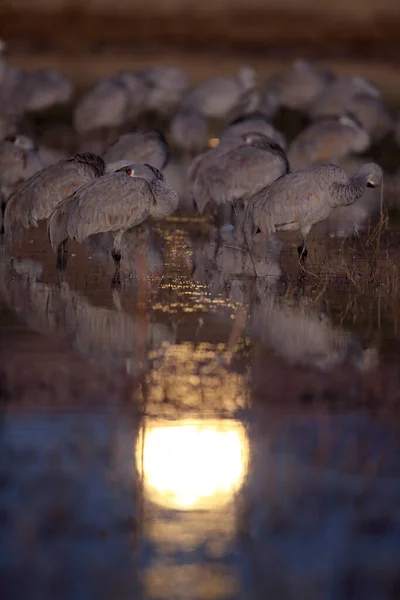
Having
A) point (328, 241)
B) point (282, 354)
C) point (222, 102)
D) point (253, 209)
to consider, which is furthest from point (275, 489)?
point (222, 102)

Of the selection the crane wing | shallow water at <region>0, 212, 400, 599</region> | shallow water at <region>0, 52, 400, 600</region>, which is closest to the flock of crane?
the crane wing

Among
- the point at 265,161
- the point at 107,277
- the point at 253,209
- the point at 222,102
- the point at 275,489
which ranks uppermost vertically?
the point at 222,102

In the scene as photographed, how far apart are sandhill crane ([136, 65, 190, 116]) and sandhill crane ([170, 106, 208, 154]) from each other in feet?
12.7

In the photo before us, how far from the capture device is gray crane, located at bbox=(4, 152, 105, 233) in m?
12.8

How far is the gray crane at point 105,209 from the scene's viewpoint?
37.1 feet

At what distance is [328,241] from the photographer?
46.1 feet

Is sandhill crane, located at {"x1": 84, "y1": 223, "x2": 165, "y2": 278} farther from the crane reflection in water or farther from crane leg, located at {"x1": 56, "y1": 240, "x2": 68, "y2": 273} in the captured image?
the crane reflection in water

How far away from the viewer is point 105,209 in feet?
37.0

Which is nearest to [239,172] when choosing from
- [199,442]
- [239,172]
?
[239,172]

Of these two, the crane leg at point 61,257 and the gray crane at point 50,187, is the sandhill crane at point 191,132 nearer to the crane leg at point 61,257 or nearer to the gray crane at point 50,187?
the gray crane at point 50,187

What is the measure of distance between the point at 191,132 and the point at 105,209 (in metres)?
14.0

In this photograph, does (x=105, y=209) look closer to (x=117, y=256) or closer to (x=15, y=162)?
(x=117, y=256)

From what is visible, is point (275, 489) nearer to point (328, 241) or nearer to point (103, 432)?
point (103, 432)

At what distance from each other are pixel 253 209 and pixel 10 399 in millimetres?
5966
